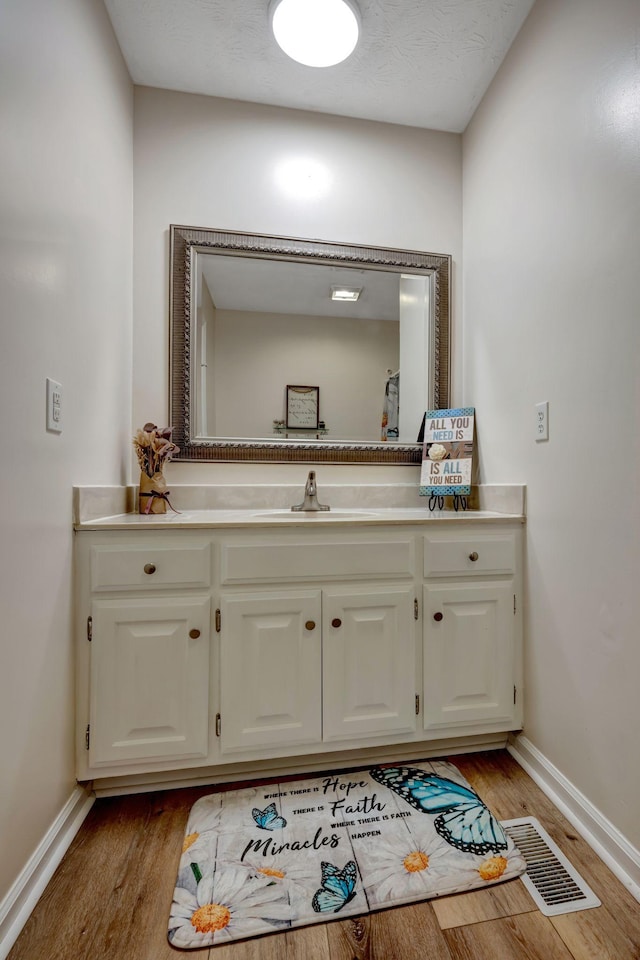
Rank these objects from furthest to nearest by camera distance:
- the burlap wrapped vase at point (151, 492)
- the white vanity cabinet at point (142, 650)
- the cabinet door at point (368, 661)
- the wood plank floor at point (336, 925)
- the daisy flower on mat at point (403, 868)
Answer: the burlap wrapped vase at point (151, 492) < the cabinet door at point (368, 661) < the white vanity cabinet at point (142, 650) < the daisy flower on mat at point (403, 868) < the wood plank floor at point (336, 925)

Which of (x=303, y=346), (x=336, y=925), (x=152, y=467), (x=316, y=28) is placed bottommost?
(x=336, y=925)

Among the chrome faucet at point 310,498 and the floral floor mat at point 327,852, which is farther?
the chrome faucet at point 310,498

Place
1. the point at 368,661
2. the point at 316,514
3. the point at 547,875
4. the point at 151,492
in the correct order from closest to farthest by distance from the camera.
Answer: the point at 547,875 → the point at 368,661 → the point at 151,492 → the point at 316,514

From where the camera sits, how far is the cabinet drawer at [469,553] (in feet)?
4.67

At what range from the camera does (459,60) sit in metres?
1.62

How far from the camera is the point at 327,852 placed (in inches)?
43.1

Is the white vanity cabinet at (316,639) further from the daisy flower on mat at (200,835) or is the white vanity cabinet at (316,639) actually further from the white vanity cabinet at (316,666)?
the daisy flower on mat at (200,835)

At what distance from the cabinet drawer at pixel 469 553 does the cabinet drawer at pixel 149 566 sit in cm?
71

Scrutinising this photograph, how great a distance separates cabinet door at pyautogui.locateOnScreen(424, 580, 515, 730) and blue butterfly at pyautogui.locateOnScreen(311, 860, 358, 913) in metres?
0.49

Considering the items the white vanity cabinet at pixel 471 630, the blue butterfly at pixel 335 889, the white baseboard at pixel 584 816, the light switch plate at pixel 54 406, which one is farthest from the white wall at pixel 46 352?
the white baseboard at pixel 584 816

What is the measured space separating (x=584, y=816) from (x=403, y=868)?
0.52m

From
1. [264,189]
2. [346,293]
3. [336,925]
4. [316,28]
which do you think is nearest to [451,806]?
[336,925]

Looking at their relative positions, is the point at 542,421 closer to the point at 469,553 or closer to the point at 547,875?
the point at 469,553

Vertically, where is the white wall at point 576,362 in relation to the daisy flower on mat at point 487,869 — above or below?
above
